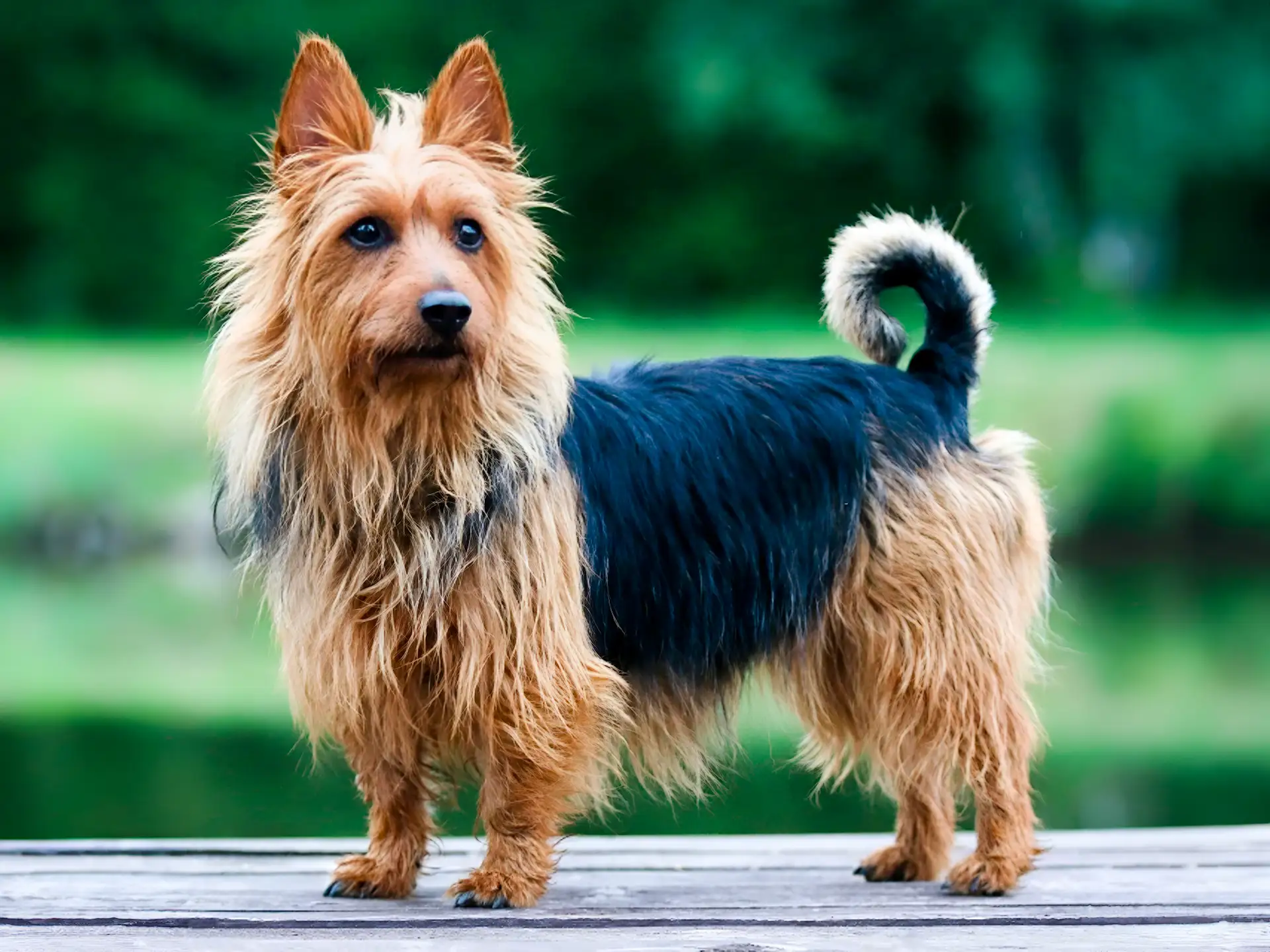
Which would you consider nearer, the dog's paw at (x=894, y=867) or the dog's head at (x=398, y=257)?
the dog's head at (x=398, y=257)

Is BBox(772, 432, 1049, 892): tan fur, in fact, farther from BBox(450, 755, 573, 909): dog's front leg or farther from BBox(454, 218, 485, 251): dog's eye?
BBox(454, 218, 485, 251): dog's eye

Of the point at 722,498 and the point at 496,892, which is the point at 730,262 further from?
the point at 496,892

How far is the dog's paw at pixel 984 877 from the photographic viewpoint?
3559mm

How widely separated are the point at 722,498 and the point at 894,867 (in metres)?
0.97

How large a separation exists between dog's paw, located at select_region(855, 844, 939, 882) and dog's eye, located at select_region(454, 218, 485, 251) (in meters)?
1.69

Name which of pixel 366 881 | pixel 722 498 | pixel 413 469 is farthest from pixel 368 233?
pixel 366 881

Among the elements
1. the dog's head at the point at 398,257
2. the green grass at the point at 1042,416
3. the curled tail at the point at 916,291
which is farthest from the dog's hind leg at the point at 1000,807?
the green grass at the point at 1042,416

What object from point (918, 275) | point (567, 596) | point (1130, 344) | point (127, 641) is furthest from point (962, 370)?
point (1130, 344)

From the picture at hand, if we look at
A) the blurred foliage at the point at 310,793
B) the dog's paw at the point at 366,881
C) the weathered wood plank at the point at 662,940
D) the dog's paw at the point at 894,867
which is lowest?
the blurred foliage at the point at 310,793

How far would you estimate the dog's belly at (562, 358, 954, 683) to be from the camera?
3.56 metres

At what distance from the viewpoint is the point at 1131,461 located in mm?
12125

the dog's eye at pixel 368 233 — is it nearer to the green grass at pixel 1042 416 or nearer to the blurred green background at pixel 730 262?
the blurred green background at pixel 730 262

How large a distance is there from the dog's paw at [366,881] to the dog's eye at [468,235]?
131 cm

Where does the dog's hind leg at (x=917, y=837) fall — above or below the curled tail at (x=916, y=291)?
below
